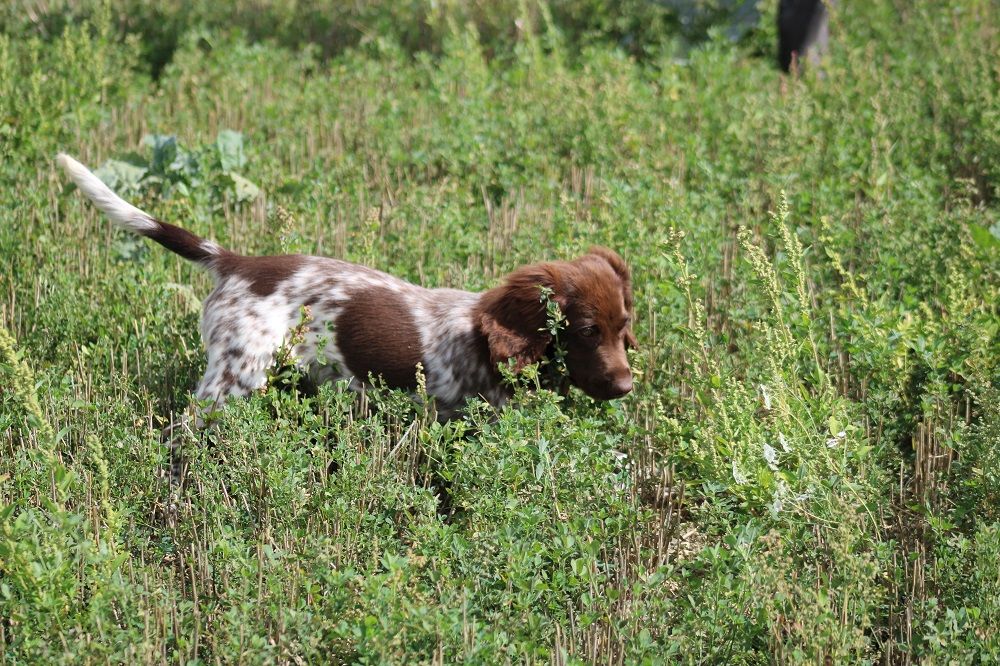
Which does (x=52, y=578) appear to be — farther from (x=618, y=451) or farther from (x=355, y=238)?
(x=355, y=238)

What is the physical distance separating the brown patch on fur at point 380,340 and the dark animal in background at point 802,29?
19.0 feet

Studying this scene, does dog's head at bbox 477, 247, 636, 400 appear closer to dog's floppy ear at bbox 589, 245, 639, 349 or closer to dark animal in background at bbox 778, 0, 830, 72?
dog's floppy ear at bbox 589, 245, 639, 349

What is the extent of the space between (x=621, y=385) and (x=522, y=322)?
1.57 feet

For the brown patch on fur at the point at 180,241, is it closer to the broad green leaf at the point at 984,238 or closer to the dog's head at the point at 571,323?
the dog's head at the point at 571,323

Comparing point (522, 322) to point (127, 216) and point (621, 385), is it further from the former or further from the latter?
point (127, 216)

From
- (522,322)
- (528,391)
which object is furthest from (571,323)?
(528,391)

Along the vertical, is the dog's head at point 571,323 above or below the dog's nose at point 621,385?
above

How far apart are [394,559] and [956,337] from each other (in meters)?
2.77

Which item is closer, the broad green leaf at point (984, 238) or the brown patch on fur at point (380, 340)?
the brown patch on fur at point (380, 340)

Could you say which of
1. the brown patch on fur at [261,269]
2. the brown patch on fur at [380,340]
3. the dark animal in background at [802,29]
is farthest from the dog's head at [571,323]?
the dark animal in background at [802,29]

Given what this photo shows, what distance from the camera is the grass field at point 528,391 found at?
3527 millimetres

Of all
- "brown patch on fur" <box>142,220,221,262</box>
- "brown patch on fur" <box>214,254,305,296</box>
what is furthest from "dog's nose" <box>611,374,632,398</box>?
"brown patch on fur" <box>142,220,221,262</box>

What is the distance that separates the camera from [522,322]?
188 inches

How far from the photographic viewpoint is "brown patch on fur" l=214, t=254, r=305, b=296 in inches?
203
